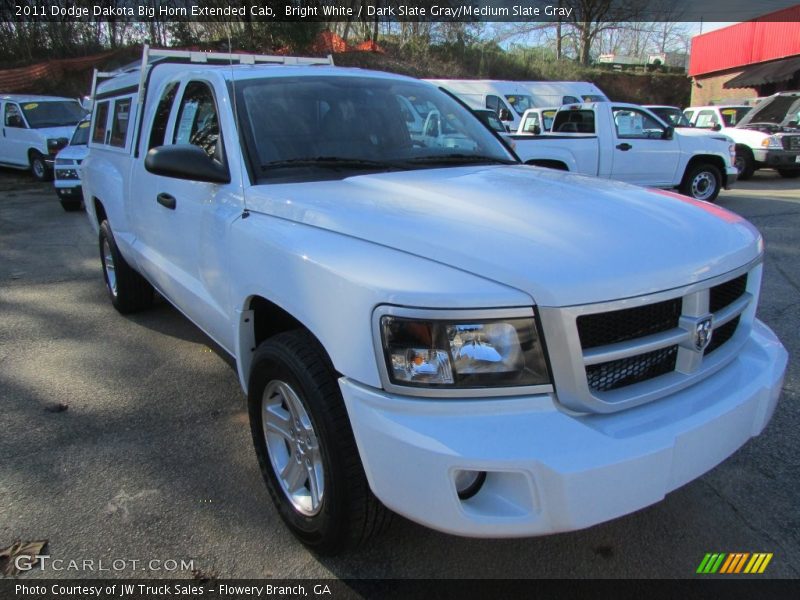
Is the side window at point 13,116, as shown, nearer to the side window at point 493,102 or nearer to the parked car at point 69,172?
the parked car at point 69,172

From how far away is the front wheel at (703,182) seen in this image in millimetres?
10789

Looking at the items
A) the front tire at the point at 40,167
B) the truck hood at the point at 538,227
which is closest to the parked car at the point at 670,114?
the truck hood at the point at 538,227

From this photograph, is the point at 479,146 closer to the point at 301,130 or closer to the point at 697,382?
the point at 301,130

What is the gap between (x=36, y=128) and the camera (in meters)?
14.1

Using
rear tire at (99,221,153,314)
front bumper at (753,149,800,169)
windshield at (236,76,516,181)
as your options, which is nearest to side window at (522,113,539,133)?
front bumper at (753,149,800,169)

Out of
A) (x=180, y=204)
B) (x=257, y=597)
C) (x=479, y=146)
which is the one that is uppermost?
(x=479, y=146)

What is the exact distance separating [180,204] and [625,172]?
888 centimetres

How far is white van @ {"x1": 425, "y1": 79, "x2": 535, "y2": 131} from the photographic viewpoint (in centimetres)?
1836

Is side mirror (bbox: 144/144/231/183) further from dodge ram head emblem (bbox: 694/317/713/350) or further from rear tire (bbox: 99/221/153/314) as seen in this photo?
rear tire (bbox: 99/221/153/314)

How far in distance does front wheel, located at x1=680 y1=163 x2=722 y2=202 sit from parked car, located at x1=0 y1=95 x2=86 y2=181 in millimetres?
13108

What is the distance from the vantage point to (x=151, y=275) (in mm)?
4027

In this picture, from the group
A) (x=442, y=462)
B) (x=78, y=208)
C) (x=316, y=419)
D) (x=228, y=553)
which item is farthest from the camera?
(x=78, y=208)

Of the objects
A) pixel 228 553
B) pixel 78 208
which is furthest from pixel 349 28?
pixel 228 553

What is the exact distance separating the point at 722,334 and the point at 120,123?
4.62 m
